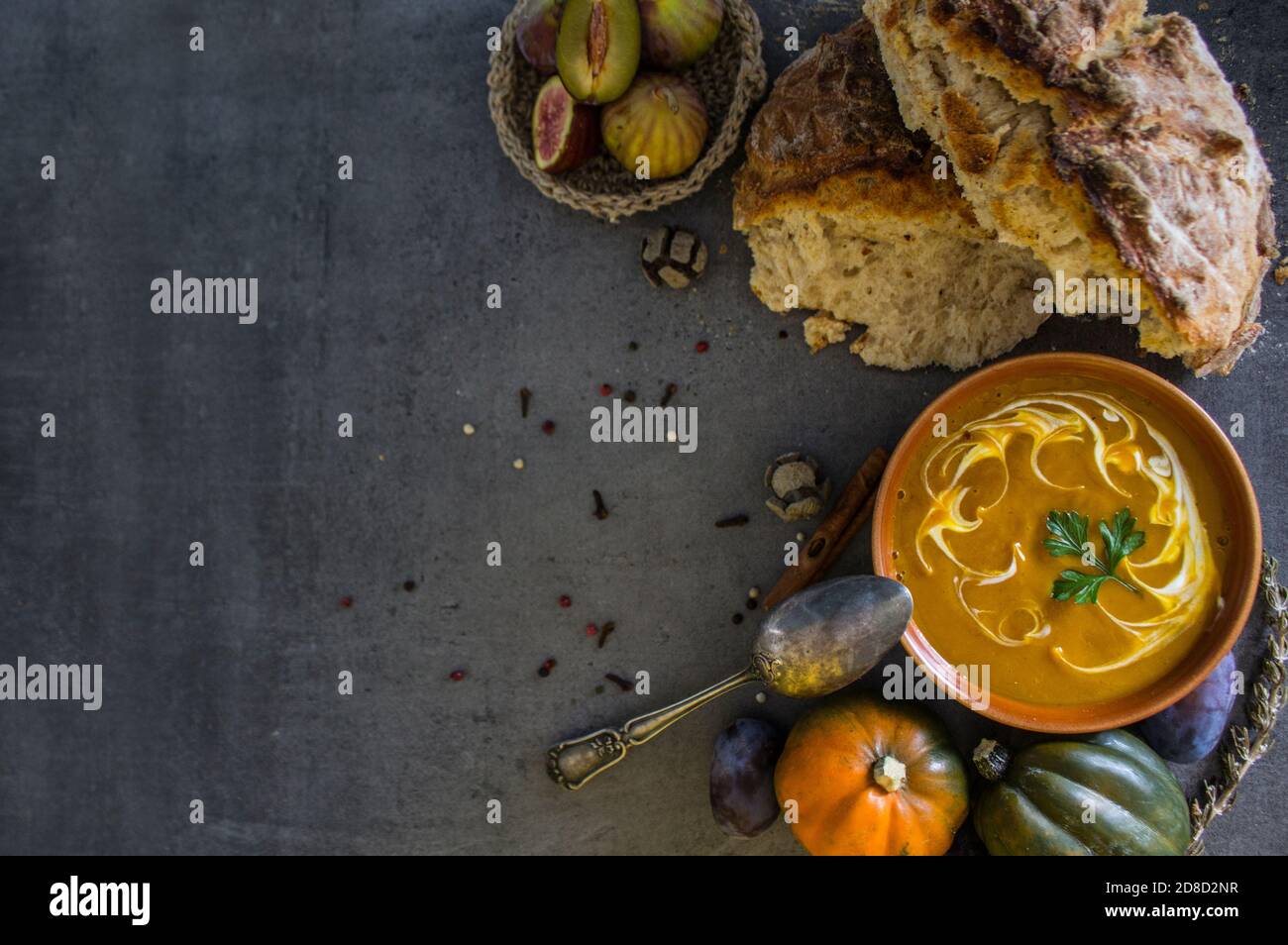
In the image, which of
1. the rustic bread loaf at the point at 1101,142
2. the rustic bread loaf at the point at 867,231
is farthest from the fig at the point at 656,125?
the rustic bread loaf at the point at 1101,142

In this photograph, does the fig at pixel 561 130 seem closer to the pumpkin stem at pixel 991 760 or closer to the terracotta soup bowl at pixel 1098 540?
the terracotta soup bowl at pixel 1098 540

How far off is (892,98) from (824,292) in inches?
20.7

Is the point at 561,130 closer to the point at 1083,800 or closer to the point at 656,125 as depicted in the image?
the point at 656,125

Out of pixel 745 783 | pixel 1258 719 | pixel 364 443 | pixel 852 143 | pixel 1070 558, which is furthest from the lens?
pixel 364 443

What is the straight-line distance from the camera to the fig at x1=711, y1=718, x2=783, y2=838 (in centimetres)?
258

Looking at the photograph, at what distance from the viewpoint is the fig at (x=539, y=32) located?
2.43 meters

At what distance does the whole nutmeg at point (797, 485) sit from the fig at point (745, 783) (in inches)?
24.5

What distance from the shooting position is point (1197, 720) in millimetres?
2516

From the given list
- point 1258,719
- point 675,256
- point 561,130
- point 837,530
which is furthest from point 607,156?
point 1258,719

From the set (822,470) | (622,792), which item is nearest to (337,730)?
(622,792)

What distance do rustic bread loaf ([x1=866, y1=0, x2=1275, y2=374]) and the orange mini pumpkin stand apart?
3.77 feet

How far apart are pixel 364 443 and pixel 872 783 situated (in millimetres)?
1710

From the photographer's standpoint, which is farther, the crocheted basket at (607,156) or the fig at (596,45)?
the crocheted basket at (607,156)
